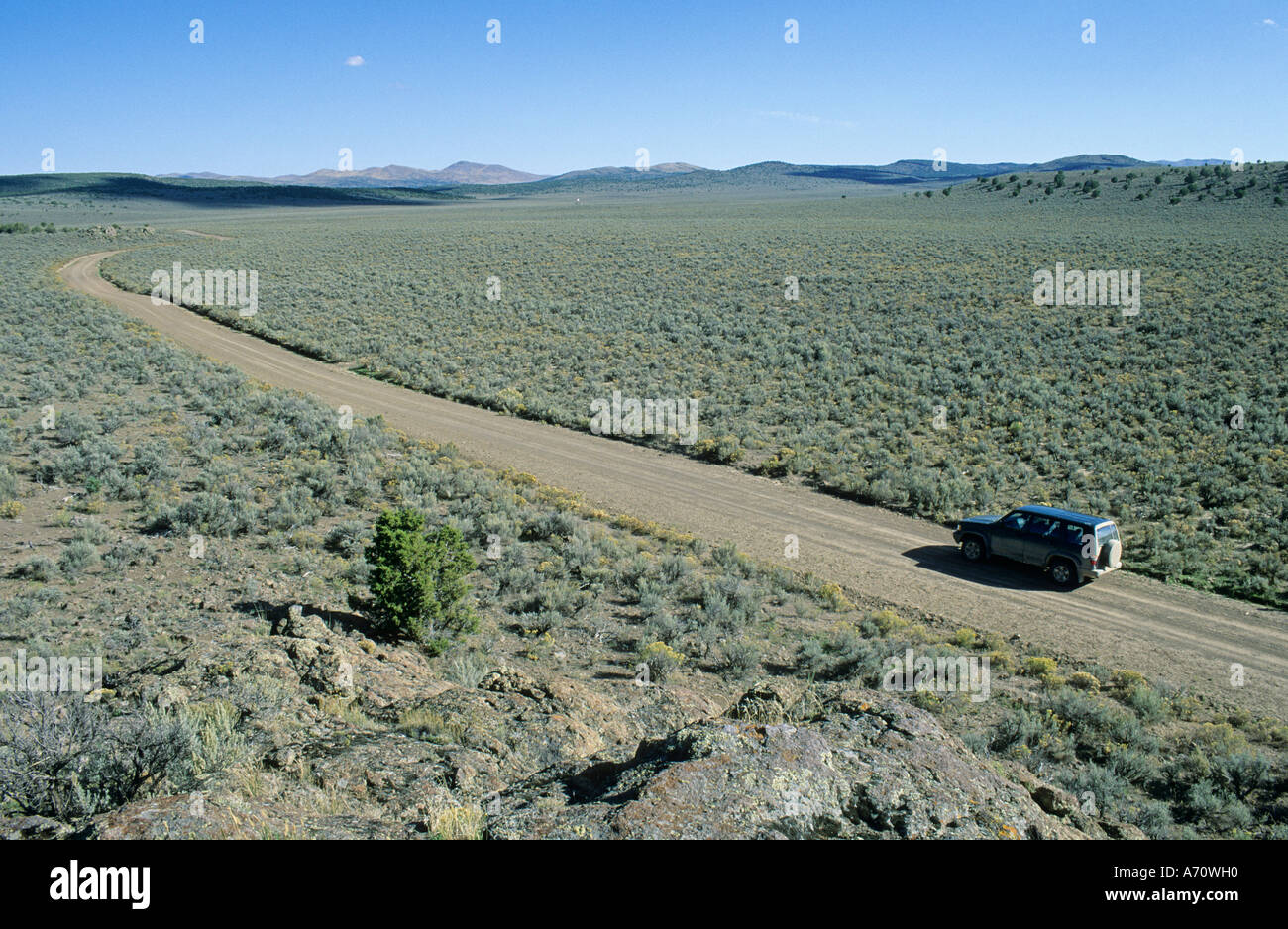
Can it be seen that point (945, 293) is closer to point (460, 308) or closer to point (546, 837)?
point (460, 308)

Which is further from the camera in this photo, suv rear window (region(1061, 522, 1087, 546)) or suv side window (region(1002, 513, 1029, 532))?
suv side window (region(1002, 513, 1029, 532))

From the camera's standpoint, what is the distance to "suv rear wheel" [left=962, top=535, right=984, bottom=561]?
49.1ft

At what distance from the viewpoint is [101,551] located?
12.9 meters

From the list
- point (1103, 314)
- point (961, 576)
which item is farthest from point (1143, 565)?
point (1103, 314)

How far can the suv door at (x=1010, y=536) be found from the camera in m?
14.3

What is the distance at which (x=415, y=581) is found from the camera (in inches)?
410
